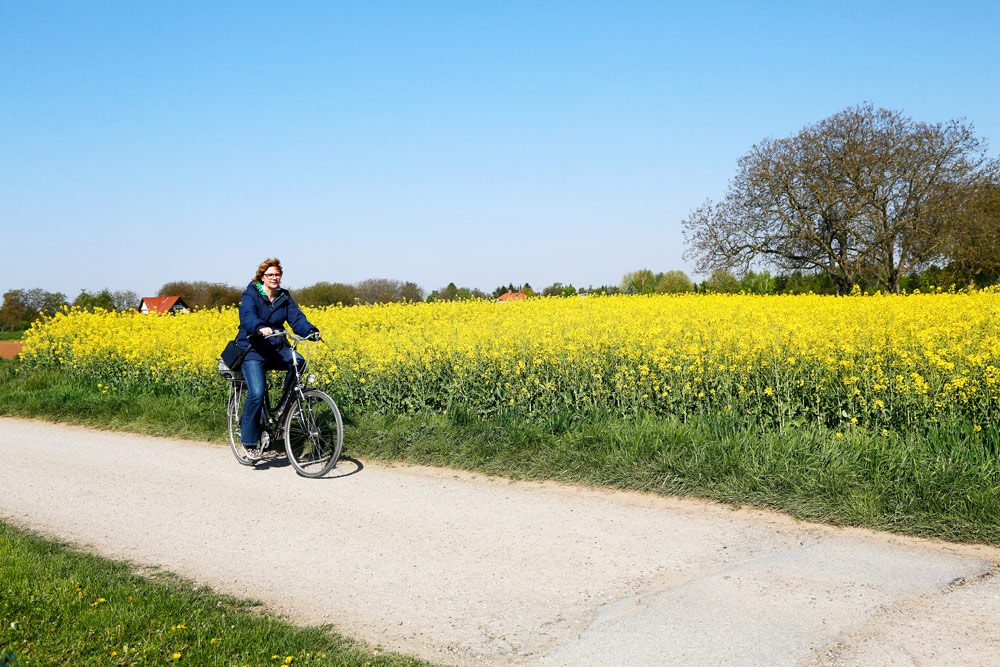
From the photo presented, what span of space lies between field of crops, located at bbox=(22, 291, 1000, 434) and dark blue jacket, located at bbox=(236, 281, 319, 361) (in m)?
1.67

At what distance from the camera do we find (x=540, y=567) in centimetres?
480

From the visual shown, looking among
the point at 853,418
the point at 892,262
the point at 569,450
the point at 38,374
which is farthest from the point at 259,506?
the point at 892,262

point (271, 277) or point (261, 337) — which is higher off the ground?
point (271, 277)

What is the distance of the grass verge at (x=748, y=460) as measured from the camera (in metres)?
5.26

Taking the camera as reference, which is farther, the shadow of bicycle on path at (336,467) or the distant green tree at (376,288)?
the distant green tree at (376,288)

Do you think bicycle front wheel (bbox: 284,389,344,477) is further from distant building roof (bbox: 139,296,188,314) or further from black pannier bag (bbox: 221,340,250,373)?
distant building roof (bbox: 139,296,188,314)

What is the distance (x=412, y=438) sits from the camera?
8.15m

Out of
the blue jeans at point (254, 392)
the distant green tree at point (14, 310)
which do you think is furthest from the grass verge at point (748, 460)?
the distant green tree at point (14, 310)

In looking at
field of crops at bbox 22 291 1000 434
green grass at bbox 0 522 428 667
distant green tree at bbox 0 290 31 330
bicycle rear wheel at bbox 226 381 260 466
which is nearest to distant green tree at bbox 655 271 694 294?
field of crops at bbox 22 291 1000 434

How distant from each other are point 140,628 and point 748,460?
15.3 ft

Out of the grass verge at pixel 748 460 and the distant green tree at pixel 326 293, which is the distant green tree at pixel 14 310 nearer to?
the distant green tree at pixel 326 293

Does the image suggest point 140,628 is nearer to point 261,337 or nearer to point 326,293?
point 261,337

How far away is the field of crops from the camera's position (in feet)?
21.8

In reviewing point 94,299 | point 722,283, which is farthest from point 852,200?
point 94,299
